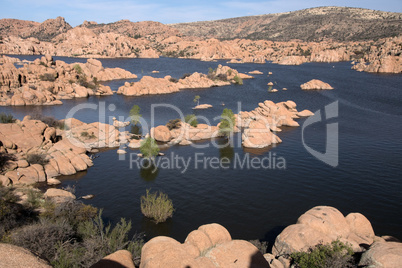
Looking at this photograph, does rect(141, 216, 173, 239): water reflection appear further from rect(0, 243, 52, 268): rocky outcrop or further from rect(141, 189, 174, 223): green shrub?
rect(0, 243, 52, 268): rocky outcrop

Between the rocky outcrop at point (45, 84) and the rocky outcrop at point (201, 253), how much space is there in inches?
3212

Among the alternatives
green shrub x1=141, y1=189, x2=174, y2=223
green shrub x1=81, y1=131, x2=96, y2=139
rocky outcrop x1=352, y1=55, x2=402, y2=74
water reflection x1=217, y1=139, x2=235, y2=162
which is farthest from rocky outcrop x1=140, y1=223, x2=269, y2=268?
rocky outcrop x1=352, y1=55, x2=402, y2=74

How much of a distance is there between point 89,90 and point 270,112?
6320 centimetres

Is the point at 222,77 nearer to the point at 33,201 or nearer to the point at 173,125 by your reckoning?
Result: the point at 173,125

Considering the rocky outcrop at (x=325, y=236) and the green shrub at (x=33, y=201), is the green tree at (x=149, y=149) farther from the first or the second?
the rocky outcrop at (x=325, y=236)

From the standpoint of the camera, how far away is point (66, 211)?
81.6 feet

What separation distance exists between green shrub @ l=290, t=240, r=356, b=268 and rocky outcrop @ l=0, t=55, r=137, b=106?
3336 inches

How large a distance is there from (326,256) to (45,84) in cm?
9790

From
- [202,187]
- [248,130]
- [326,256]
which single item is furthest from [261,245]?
[248,130]

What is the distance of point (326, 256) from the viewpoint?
17.4 meters

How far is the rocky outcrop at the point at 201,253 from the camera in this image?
13.8 metres

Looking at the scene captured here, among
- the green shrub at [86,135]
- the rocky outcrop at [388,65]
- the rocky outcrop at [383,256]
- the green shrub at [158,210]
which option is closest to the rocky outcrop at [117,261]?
the rocky outcrop at [383,256]

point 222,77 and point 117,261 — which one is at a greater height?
point 222,77

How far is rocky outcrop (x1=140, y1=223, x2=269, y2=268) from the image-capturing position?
13.8m
